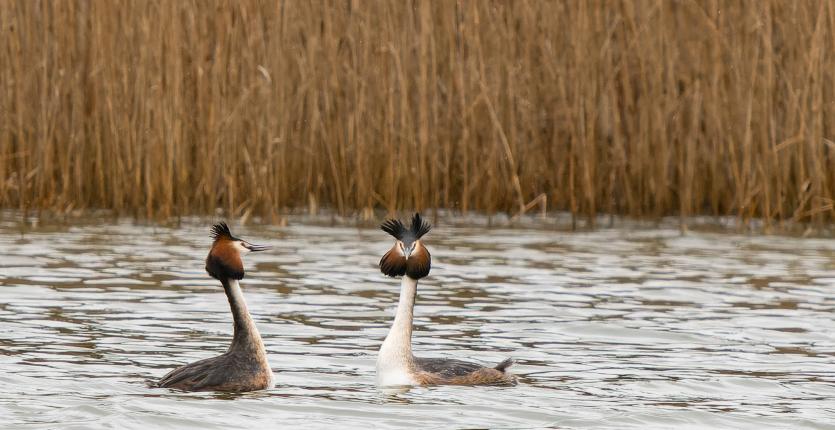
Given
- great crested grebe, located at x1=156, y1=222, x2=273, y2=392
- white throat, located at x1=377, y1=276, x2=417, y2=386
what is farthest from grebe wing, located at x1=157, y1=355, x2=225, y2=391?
white throat, located at x1=377, y1=276, x2=417, y2=386

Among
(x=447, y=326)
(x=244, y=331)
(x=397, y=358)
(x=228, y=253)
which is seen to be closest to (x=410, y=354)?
(x=397, y=358)

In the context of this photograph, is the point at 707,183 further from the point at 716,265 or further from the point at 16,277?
the point at 16,277

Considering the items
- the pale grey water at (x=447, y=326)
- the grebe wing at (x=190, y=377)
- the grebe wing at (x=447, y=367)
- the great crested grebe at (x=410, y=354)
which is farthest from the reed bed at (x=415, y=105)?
the grebe wing at (x=190, y=377)

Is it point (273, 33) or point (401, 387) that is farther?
point (273, 33)

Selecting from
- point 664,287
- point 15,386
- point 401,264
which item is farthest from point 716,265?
point 15,386

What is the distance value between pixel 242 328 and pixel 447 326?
1.69 metres

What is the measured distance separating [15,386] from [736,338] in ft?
10.1

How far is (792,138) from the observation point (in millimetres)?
10203

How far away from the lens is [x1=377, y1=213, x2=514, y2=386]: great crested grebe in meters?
5.79

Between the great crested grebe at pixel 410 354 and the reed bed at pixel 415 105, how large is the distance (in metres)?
4.53

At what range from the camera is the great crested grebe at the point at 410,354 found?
228 inches

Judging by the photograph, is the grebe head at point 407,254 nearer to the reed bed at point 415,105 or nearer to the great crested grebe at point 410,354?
the great crested grebe at point 410,354

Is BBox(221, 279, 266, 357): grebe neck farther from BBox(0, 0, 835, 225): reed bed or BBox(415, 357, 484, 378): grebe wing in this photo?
BBox(0, 0, 835, 225): reed bed

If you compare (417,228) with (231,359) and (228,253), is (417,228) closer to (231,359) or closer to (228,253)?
(228,253)
